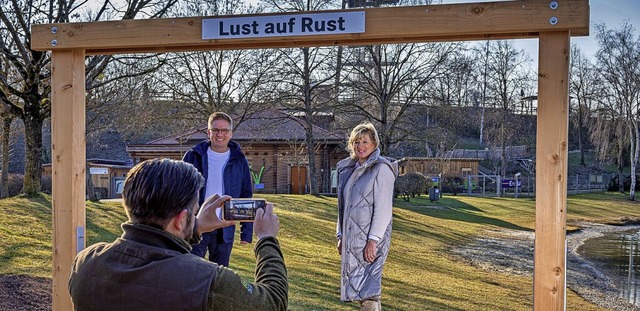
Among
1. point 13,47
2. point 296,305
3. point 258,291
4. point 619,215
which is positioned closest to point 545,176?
point 258,291

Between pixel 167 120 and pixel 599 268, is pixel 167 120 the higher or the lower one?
the higher one

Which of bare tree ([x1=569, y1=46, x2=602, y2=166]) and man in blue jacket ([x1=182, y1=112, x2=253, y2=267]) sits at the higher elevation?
bare tree ([x1=569, y1=46, x2=602, y2=166])

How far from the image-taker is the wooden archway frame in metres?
4.05

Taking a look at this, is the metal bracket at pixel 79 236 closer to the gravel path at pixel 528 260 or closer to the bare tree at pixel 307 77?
the gravel path at pixel 528 260

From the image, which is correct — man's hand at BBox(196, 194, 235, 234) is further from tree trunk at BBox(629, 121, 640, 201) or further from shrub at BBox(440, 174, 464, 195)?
tree trunk at BBox(629, 121, 640, 201)

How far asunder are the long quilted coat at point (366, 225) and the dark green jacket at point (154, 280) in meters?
3.15

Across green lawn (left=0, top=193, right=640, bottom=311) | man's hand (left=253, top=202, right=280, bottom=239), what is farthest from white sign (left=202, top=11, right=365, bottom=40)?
green lawn (left=0, top=193, right=640, bottom=311)

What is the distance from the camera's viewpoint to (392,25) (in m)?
4.31

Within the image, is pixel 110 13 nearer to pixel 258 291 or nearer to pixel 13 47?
pixel 13 47

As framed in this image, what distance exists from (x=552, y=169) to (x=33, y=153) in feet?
46.8

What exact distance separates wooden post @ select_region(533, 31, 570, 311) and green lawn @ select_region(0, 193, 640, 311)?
155 inches

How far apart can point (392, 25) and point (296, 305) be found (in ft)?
14.1

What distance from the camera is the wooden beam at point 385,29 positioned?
159 inches

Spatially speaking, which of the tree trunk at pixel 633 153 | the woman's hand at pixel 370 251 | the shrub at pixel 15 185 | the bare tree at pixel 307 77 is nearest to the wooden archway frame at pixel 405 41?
the woman's hand at pixel 370 251
